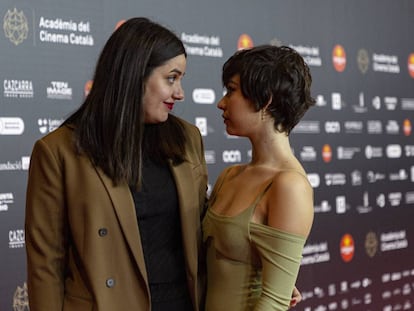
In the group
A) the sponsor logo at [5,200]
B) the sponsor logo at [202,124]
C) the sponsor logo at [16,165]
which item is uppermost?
the sponsor logo at [202,124]

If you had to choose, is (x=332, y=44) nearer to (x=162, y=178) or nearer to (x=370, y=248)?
(x=370, y=248)

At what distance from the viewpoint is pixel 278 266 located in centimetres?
177

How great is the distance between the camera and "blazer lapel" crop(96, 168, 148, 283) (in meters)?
1.91

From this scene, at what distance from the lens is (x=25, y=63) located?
3299 mm

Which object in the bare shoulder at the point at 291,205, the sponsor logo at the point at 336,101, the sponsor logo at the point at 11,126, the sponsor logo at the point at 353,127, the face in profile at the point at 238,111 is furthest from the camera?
the sponsor logo at the point at 353,127

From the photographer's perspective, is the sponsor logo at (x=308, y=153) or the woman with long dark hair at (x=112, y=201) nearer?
the woman with long dark hair at (x=112, y=201)

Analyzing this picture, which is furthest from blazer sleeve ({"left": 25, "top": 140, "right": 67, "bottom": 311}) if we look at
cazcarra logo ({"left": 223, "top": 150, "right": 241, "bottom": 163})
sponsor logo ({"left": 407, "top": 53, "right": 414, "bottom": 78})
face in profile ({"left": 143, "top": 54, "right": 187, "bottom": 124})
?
sponsor logo ({"left": 407, "top": 53, "right": 414, "bottom": 78})

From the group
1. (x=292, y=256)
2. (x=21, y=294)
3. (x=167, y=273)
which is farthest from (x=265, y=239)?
(x=21, y=294)

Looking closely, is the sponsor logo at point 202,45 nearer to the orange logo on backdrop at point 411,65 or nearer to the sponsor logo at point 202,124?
the sponsor logo at point 202,124

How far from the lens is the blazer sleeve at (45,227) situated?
1.91 metres

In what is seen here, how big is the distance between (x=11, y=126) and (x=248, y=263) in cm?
171

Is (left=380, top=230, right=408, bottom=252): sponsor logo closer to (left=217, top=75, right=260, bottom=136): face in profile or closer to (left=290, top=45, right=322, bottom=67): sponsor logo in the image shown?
(left=290, top=45, right=322, bottom=67): sponsor logo

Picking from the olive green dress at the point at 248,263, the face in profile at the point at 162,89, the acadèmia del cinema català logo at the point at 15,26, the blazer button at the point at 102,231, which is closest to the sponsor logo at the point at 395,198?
the acadèmia del cinema català logo at the point at 15,26

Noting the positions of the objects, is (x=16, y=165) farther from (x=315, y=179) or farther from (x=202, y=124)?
(x=315, y=179)
